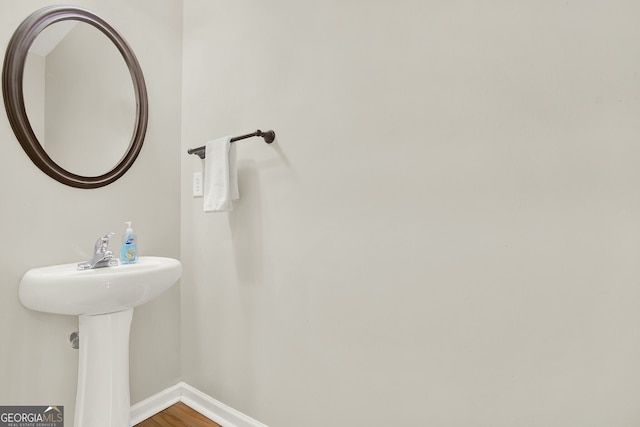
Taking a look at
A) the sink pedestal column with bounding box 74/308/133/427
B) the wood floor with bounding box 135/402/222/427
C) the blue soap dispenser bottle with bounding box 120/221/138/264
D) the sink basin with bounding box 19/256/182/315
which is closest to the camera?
the sink basin with bounding box 19/256/182/315

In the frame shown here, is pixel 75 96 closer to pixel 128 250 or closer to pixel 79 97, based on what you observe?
pixel 79 97

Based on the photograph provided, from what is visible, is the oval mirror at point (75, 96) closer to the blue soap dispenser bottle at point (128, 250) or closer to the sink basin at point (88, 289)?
the blue soap dispenser bottle at point (128, 250)

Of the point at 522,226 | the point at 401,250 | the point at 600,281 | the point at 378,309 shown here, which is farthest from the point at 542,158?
the point at 378,309

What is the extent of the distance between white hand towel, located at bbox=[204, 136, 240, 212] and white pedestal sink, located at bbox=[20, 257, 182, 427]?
337 millimetres

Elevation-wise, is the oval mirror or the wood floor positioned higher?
the oval mirror

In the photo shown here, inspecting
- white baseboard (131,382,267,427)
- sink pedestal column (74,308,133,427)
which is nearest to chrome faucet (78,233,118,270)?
sink pedestal column (74,308,133,427)

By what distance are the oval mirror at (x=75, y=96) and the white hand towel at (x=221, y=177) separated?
48 centimetres

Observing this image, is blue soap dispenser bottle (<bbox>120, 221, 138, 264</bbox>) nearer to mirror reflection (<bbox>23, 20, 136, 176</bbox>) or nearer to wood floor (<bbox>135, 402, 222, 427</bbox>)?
mirror reflection (<bbox>23, 20, 136, 176</bbox>)

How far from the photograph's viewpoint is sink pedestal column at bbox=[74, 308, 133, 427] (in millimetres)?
1210

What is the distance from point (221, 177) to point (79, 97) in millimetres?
765

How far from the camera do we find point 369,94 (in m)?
1.12

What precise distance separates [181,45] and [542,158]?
77.3 inches

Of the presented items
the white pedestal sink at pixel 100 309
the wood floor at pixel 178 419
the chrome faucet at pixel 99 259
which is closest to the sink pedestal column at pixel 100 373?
the white pedestal sink at pixel 100 309

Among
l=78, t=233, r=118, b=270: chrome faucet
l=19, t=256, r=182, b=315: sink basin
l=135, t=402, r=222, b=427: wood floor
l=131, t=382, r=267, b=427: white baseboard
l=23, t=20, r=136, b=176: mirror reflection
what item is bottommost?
l=135, t=402, r=222, b=427: wood floor
